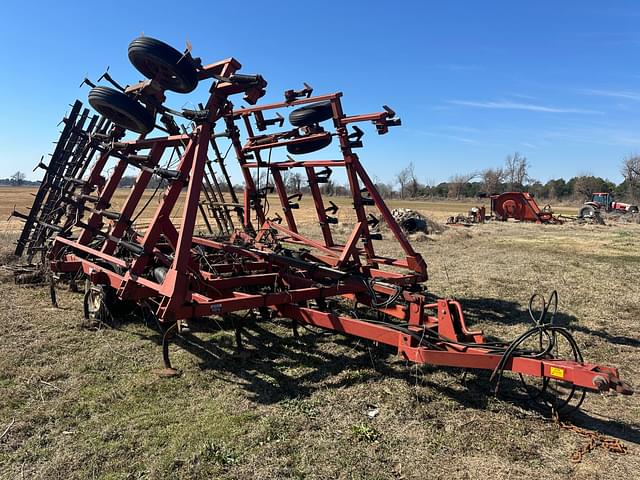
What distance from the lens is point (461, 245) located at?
1716cm

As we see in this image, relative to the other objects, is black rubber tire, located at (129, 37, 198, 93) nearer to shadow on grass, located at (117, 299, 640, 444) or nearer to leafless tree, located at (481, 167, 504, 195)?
shadow on grass, located at (117, 299, 640, 444)

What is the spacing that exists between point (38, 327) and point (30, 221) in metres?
4.98

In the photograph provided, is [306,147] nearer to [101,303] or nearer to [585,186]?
[101,303]

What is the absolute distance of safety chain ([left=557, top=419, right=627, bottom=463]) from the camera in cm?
331

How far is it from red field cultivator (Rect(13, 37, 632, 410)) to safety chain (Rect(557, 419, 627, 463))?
303 millimetres

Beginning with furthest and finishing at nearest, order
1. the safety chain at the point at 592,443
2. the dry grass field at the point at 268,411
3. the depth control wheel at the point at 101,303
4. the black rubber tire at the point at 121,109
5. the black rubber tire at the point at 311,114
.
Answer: the black rubber tire at the point at 311,114 → the depth control wheel at the point at 101,303 → the black rubber tire at the point at 121,109 → the safety chain at the point at 592,443 → the dry grass field at the point at 268,411

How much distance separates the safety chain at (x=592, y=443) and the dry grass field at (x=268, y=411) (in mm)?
61

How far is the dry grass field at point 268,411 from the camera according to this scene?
3.11m

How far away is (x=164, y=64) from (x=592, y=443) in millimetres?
5496

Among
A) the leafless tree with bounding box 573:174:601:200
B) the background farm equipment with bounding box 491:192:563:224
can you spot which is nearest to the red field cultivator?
the background farm equipment with bounding box 491:192:563:224

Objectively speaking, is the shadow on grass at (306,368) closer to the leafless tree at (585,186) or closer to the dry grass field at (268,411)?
the dry grass field at (268,411)

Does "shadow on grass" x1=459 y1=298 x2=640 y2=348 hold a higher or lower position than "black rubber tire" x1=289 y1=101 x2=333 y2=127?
lower

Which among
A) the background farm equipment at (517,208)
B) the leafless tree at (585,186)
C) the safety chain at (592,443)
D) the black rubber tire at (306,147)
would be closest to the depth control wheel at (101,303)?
the black rubber tire at (306,147)

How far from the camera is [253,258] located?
7457mm
